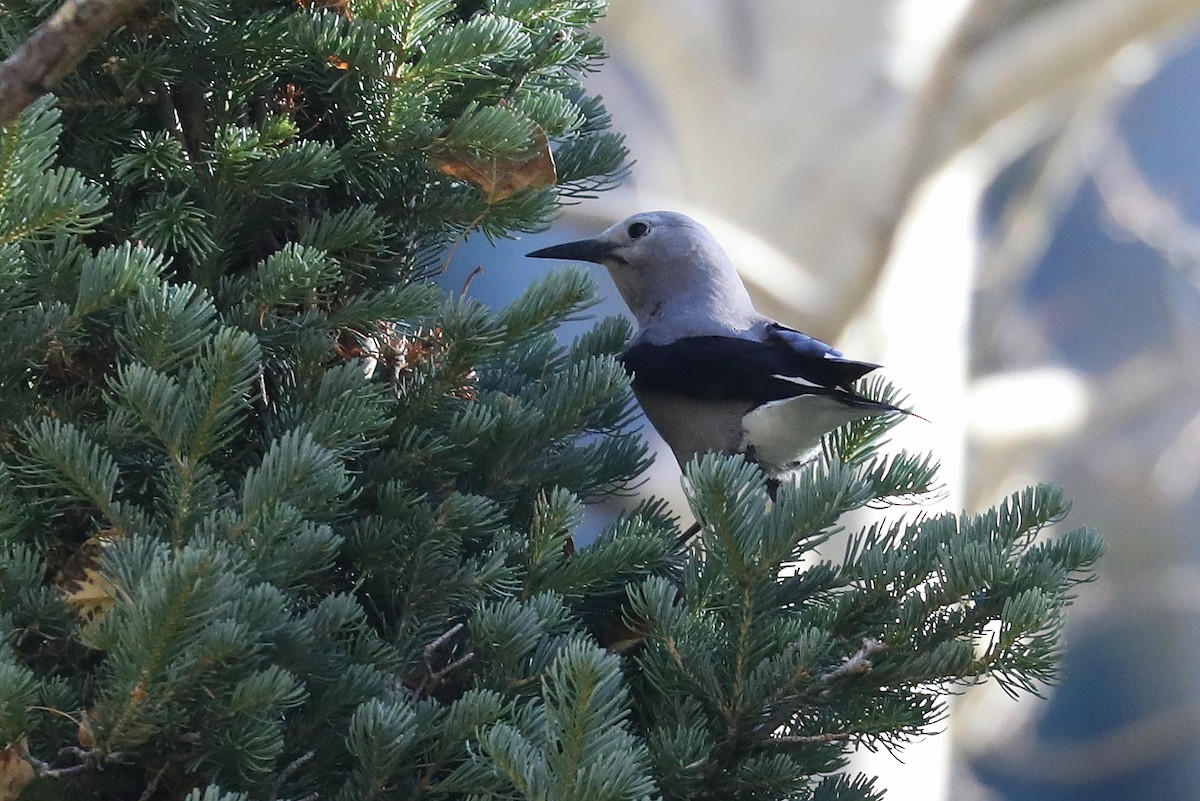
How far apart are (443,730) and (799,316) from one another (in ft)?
7.25

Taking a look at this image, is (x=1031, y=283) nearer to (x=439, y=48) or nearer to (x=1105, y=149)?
(x=1105, y=149)

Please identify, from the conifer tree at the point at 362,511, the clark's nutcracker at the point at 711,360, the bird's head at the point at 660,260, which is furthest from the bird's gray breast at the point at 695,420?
the conifer tree at the point at 362,511

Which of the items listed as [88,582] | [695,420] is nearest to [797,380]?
[695,420]

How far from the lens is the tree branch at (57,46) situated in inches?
24.1

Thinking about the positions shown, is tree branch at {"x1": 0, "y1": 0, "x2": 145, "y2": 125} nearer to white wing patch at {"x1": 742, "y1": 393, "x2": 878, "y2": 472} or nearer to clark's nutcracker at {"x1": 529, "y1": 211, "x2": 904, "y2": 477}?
clark's nutcracker at {"x1": 529, "y1": 211, "x2": 904, "y2": 477}

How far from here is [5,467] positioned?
0.75 m

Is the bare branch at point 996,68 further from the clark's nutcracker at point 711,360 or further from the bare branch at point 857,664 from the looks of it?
the bare branch at point 857,664

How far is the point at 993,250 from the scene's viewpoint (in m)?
4.51

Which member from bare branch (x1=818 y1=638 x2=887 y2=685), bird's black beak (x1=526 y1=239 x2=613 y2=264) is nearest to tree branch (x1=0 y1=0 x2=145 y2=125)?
bare branch (x1=818 y1=638 x2=887 y2=685)

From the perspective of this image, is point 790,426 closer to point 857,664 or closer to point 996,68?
point 857,664

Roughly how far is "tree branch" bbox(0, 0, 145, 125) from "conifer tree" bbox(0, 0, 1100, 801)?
7cm

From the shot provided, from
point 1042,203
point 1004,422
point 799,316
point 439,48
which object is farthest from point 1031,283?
point 439,48

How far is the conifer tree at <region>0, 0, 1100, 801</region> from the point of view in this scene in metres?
0.67

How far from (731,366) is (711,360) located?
0.03 metres
